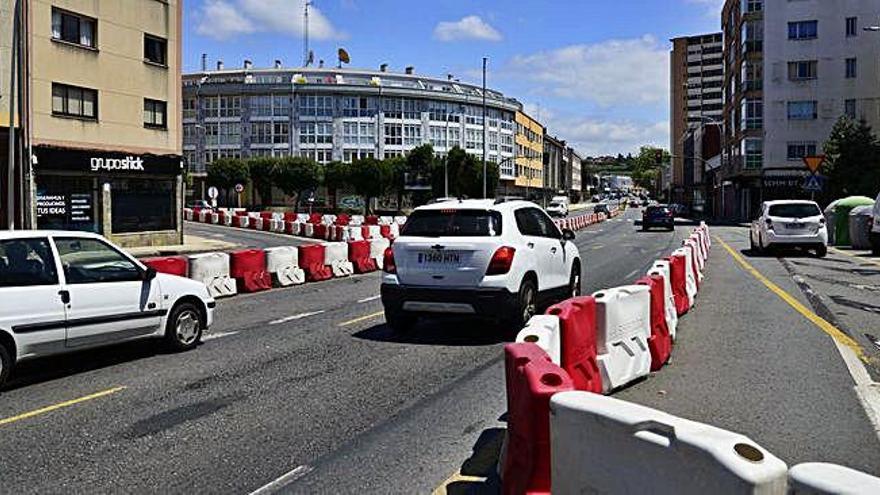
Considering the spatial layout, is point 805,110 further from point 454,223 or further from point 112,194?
point 454,223

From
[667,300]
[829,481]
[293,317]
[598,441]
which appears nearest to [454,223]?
[667,300]

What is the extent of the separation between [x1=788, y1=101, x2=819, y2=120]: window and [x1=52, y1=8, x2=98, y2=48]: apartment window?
5185 centimetres

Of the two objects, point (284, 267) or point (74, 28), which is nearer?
point (284, 267)

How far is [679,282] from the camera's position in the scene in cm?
1196

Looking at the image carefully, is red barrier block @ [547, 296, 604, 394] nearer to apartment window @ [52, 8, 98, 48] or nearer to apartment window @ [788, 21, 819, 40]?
apartment window @ [52, 8, 98, 48]

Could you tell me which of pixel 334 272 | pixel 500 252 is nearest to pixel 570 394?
pixel 500 252

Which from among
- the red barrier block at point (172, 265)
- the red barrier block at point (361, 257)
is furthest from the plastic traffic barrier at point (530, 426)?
the red barrier block at point (361, 257)

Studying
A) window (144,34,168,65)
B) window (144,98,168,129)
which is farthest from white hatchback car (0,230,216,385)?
window (144,34,168,65)

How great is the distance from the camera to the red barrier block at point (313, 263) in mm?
18172

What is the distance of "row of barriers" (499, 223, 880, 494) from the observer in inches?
109

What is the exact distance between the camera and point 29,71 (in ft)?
91.2

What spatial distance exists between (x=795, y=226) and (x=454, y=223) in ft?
53.9

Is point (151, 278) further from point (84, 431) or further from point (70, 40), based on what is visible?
point (70, 40)

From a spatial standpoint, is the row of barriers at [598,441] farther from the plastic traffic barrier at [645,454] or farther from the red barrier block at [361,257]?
the red barrier block at [361,257]
